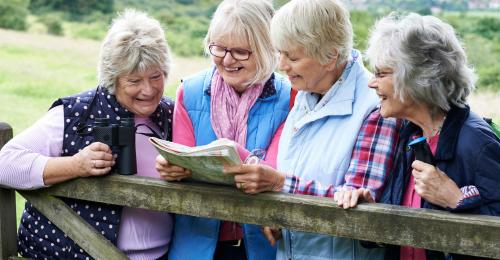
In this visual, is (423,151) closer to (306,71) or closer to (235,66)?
(306,71)

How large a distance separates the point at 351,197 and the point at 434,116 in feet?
1.34

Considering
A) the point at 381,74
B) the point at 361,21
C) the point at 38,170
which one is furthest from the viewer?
the point at 361,21

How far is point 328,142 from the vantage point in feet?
10.1

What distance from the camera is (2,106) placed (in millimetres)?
10773

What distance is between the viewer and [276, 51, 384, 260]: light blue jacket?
3.05m

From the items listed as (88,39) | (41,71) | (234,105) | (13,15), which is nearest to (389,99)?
(234,105)

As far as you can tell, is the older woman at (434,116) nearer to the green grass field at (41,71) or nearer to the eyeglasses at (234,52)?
the eyeglasses at (234,52)

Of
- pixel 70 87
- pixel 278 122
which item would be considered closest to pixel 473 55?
pixel 70 87

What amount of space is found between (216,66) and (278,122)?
1.12 feet

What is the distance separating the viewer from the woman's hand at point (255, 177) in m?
2.89

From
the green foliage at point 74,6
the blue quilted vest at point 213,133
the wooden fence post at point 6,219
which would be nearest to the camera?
the blue quilted vest at point 213,133

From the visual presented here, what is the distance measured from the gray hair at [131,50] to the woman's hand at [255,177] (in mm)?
704

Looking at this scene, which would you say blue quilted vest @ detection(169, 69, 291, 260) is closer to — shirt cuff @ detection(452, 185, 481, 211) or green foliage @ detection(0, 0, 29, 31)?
shirt cuff @ detection(452, 185, 481, 211)

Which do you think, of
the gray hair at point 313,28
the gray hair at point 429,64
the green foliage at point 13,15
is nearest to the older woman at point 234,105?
the gray hair at point 313,28
